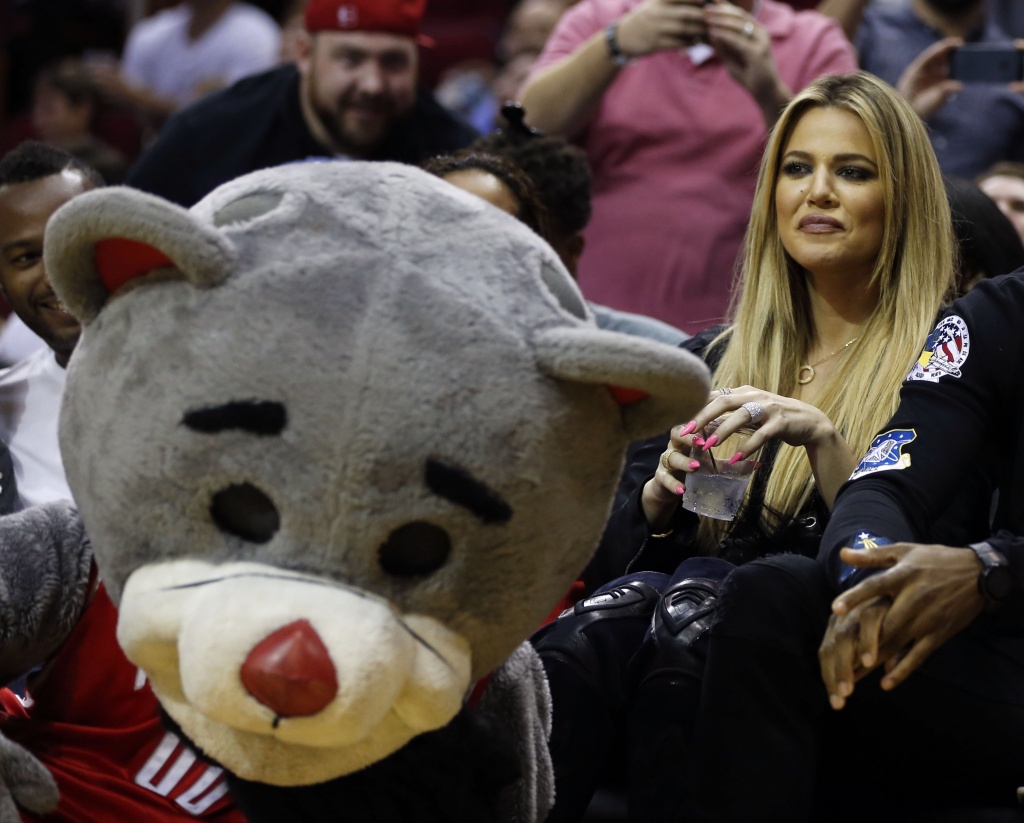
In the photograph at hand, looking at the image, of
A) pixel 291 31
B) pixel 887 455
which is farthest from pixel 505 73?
pixel 887 455

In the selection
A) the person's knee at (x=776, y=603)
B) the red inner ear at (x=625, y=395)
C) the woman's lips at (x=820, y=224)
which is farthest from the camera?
the woman's lips at (x=820, y=224)

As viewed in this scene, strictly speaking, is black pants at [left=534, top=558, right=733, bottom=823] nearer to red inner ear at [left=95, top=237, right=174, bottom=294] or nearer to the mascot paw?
the mascot paw

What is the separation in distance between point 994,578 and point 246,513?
0.83 meters

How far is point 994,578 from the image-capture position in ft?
5.32

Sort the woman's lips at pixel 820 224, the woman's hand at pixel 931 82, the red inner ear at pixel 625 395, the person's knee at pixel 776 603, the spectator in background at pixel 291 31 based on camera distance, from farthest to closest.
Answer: the spectator in background at pixel 291 31 → the woman's hand at pixel 931 82 → the woman's lips at pixel 820 224 → the person's knee at pixel 776 603 → the red inner ear at pixel 625 395

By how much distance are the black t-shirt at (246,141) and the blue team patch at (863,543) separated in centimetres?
206

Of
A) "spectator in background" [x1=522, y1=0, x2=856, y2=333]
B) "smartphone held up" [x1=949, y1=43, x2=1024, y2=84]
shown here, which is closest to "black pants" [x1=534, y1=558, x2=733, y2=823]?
"spectator in background" [x1=522, y1=0, x2=856, y2=333]

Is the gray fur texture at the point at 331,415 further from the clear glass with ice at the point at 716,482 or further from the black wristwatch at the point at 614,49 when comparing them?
the black wristwatch at the point at 614,49

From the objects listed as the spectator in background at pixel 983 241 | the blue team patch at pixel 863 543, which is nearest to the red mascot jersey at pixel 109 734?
the blue team patch at pixel 863 543

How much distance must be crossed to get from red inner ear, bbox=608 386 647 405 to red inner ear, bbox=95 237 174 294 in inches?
16.7

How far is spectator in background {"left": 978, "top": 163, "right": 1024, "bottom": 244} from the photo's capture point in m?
3.10

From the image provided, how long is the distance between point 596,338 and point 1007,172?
2.14 meters

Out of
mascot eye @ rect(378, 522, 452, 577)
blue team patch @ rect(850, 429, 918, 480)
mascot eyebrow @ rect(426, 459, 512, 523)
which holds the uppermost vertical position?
mascot eyebrow @ rect(426, 459, 512, 523)

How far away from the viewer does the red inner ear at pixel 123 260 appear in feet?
4.44
